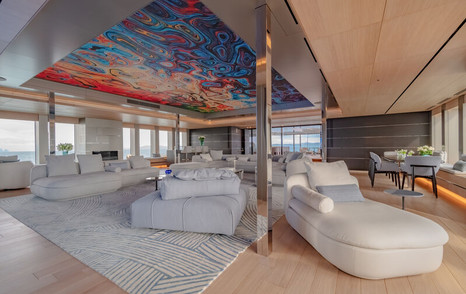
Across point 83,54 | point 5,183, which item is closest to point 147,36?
point 83,54

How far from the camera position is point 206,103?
30.7 ft

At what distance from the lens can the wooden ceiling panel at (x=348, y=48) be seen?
102 inches

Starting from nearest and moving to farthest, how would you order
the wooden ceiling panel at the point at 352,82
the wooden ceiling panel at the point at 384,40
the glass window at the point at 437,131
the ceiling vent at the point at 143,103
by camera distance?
the wooden ceiling panel at the point at 384,40, the wooden ceiling panel at the point at 352,82, the glass window at the point at 437,131, the ceiling vent at the point at 143,103

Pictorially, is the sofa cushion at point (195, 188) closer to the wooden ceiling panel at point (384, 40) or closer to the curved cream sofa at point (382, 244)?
the curved cream sofa at point (382, 244)

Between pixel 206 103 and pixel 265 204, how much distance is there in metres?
7.78

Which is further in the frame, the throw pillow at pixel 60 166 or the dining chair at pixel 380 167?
the dining chair at pixel 380 167

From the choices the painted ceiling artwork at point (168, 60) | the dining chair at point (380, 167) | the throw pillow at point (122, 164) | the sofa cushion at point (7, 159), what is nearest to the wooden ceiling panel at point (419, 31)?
the painted ceiling artwork at point (168, 60)

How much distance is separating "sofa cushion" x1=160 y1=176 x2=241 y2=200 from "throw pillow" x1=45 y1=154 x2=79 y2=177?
3926 mm

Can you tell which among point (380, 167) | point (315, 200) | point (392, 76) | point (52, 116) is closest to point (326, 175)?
point (315, 200)

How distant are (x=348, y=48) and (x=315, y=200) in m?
2.25

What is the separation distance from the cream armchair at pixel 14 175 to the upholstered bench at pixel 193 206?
5.32 metres

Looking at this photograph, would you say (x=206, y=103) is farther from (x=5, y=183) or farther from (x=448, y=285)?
(x=448, y=285)

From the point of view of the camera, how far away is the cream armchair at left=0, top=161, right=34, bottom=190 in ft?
17.7

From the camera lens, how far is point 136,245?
7.63ft
